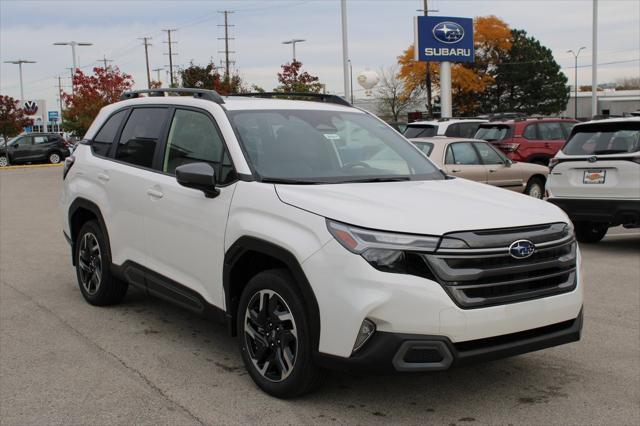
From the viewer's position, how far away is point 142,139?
582 cm

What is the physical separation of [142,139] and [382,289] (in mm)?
2943

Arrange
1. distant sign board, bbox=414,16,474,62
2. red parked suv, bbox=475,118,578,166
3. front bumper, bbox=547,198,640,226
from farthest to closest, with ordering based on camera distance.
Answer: distant sign board, bbox=414,16,474,62 < red parked suv, bbox=475,118,578,166 < front bumper, bbox=547,198,640,226

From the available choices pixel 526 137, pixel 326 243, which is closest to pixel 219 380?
pixel 326 243

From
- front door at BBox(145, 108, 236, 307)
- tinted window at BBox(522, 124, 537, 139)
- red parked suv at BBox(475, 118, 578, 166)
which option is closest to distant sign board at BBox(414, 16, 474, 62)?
red parked suv at BBox(475, 118, 578, 166)

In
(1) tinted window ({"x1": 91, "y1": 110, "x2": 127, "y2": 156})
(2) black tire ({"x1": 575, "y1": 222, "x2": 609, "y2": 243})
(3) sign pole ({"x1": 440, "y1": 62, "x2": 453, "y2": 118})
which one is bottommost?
(2) black tire ({"x1": 575, "y1": 222, "x2": 609, "y2": 243})

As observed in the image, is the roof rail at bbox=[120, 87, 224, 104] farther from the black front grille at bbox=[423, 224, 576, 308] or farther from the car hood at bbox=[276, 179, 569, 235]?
the black front grille at bbox=[423, 224, 576, 308]

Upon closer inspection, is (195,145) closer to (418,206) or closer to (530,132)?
(418,206)

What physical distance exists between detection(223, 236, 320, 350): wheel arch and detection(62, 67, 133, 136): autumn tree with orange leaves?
1433 inches

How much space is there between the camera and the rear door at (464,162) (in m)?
13.5

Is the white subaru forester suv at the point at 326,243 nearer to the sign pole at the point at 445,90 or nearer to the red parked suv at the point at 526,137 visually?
the red parked suv at the point at 526,137

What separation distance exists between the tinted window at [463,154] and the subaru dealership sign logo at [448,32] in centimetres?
1811

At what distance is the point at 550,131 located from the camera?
1769cm

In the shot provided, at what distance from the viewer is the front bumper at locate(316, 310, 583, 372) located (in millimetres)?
3680

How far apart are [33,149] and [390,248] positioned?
3716 centimetres
